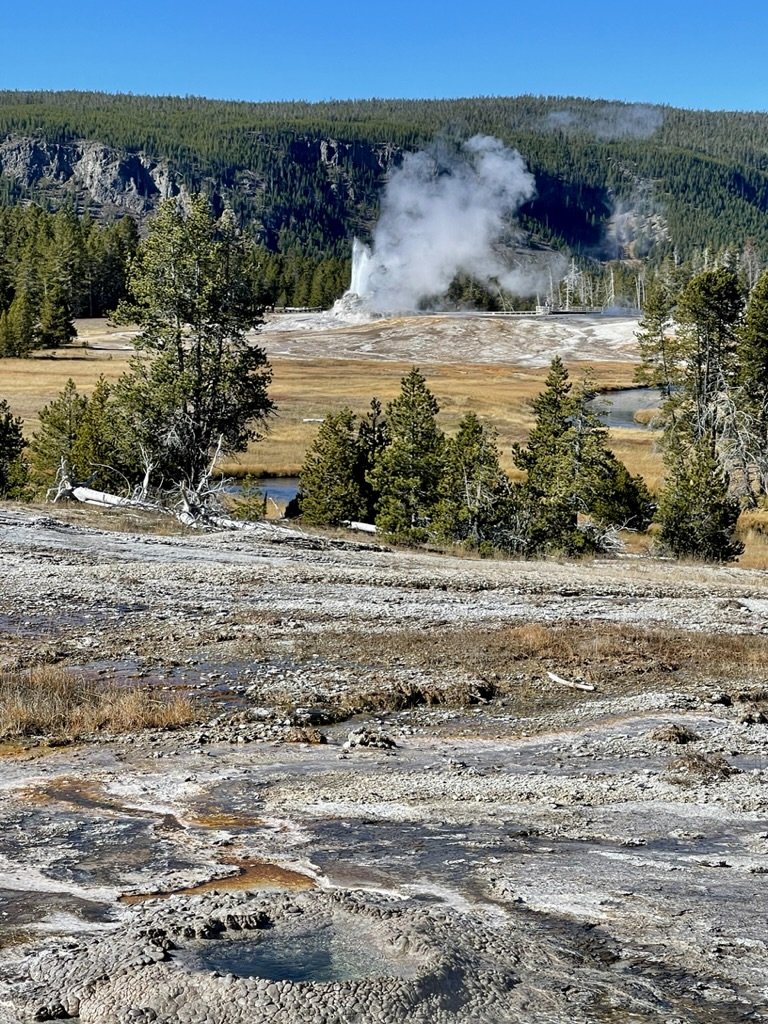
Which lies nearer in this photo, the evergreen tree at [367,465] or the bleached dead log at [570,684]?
the bleached dead log at [570,684]

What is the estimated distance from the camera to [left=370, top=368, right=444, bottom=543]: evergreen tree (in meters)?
43.5

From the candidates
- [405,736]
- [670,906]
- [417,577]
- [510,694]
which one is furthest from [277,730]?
[417,577]

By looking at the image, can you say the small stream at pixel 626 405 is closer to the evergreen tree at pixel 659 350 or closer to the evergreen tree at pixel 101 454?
the evergreen tree at pixel 659 350

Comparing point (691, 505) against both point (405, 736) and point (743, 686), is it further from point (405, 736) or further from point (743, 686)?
point (405, 736)

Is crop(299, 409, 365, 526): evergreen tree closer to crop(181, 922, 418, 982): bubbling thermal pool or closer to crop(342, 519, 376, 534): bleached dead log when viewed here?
crop(342, 519, 376, 534): bleached dead log

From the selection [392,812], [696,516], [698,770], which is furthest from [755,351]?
[392,812]

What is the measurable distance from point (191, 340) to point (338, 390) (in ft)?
222

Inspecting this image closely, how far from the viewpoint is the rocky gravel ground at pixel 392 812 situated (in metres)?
7.06

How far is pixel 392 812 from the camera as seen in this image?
1123cm

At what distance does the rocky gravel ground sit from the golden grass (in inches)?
14.8

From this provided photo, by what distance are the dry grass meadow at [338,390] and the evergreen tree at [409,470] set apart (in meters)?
11.3

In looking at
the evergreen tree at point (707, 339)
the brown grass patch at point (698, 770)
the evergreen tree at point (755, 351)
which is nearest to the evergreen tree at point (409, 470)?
the evergreen tree at point (707, 339)

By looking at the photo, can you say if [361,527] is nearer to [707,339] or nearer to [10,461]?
[10,461]

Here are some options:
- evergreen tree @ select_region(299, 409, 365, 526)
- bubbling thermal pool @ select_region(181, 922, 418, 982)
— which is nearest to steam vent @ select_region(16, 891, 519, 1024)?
bubbling thermal pool @ select_region(181, 922, 418, 982)
